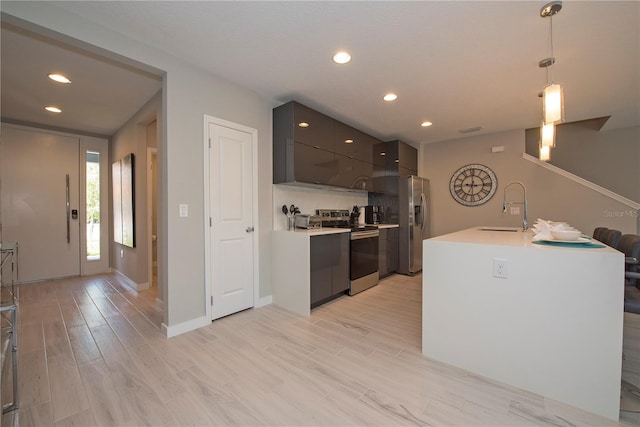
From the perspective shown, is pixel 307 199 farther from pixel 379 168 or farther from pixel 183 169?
pixel 183 169

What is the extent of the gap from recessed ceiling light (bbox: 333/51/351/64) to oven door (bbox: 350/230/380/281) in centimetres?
195

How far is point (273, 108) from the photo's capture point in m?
3.21

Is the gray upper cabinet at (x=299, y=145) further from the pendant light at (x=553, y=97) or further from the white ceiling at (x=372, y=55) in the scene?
the pendant light at (x=553, y=97)

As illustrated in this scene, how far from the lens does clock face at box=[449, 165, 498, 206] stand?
4.71 metres

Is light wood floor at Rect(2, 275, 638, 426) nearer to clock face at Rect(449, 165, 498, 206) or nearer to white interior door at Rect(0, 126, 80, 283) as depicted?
white interior door at Rect(0, 126, 80, 283)

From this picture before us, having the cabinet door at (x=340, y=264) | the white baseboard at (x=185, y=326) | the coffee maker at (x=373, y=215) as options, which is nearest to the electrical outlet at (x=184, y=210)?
the white baseboard at (x=185, y=326)

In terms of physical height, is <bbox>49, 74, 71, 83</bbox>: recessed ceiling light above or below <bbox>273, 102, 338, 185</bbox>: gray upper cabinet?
above

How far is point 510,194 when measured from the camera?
4516mm

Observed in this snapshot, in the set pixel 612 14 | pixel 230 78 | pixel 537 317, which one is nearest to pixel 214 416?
pixel 537 317

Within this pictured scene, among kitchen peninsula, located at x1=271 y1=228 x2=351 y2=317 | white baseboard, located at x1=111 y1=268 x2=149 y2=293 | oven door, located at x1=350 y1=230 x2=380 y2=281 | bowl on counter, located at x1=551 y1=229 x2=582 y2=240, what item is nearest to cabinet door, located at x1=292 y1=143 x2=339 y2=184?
kitchen peninsula, located at x1=271 y1=228 x2=351 y2=317

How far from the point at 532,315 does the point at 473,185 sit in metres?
3.79

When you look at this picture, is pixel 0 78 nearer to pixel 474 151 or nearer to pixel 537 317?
pixel 537 317

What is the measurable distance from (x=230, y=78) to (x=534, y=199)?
4961mm

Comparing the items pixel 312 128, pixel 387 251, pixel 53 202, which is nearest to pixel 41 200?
pixel 53 202
